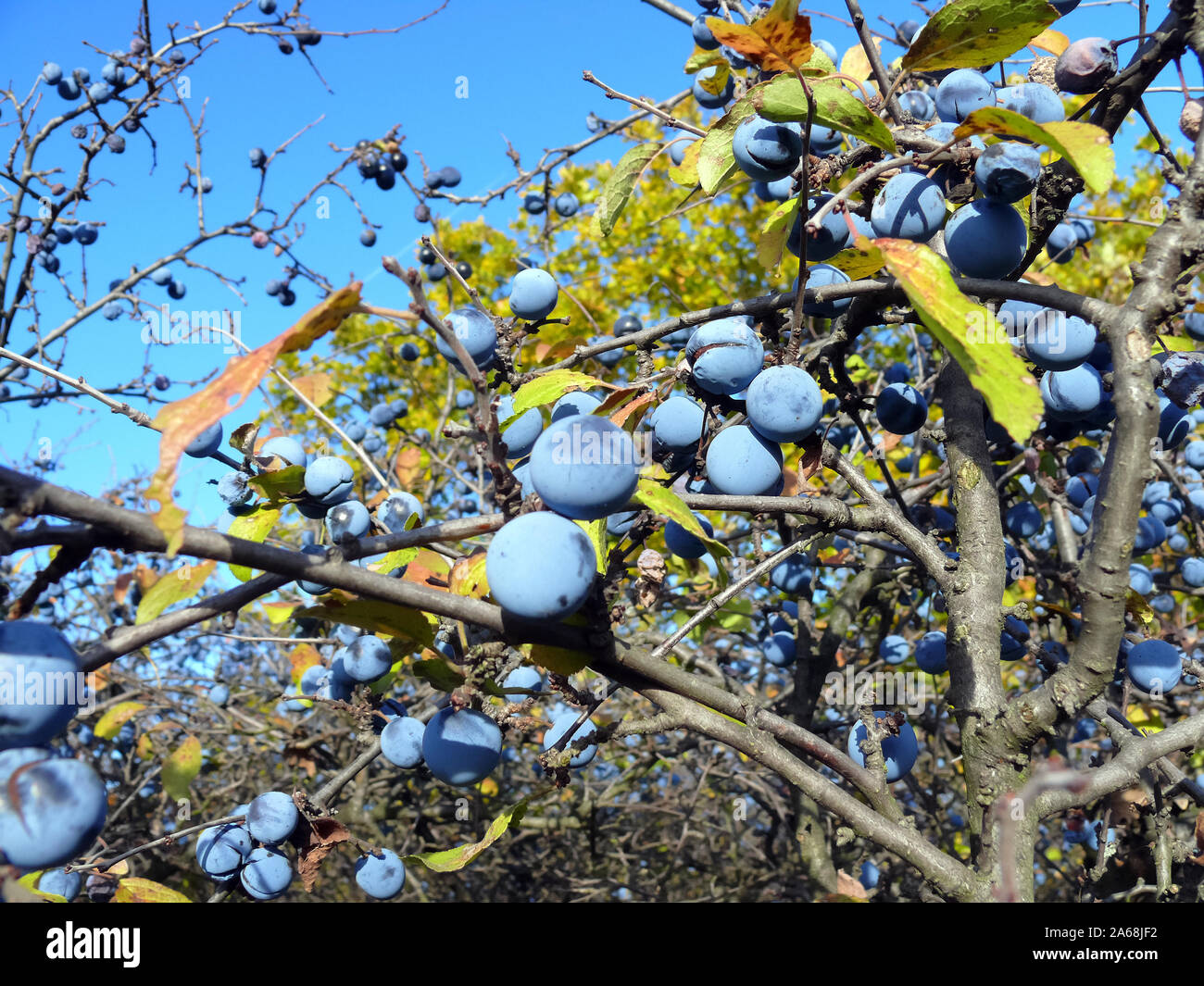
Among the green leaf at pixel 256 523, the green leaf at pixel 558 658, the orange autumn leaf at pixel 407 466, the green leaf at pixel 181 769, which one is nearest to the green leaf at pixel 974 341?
the green leaf at pixel 558 658

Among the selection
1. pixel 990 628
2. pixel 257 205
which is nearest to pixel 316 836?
pixel 990 628

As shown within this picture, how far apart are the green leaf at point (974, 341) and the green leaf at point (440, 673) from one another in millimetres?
768

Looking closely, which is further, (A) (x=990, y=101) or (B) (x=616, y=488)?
(A) (x=990, y=101)

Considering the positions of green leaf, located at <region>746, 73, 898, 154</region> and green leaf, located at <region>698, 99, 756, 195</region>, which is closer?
green leaf, located at <region>746, 73, 898, 154</region>

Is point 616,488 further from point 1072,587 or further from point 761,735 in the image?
point 1072,587


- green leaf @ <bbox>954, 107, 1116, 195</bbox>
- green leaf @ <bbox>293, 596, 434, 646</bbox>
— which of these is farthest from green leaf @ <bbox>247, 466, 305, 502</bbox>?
green leaf @ <bbox>954, 107, 1116, 195</bbox>

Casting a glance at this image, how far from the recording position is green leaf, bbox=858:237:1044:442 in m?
0.86

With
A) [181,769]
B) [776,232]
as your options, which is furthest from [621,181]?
[181,769]

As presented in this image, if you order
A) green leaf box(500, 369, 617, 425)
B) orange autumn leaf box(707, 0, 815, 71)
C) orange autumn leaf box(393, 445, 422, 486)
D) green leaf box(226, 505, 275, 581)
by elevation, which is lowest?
green leaf box(226, 505, 275, 581)

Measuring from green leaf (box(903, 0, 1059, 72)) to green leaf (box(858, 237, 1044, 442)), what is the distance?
41 centimetres

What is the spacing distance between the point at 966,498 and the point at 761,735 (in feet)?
1.92

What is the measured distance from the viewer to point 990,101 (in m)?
1.40

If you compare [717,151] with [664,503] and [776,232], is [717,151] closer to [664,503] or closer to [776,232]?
[776,232]

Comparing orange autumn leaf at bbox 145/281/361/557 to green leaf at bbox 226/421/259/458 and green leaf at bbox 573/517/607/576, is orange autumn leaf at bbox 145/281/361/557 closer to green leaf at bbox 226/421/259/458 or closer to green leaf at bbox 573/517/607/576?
green leaf at bbox 573/517/607/576
